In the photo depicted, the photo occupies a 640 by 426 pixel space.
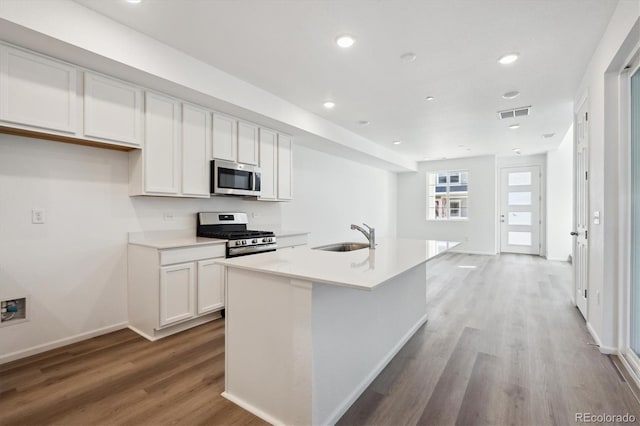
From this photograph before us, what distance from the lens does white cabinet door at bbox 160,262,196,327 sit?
2854 mm

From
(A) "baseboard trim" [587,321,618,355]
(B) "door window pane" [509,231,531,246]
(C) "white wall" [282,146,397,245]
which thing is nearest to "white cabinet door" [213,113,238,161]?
(C) "white wall" [282,146,397,245]

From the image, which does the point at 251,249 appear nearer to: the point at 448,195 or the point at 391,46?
the point at 391,46

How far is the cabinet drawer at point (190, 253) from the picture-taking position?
2861 mm

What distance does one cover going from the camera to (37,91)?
2.31 m

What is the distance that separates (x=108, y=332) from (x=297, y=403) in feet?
7.77

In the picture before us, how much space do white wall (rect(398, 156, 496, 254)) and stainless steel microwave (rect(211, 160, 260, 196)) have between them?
6.32 m

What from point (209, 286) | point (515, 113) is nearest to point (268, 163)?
point (209, 286)

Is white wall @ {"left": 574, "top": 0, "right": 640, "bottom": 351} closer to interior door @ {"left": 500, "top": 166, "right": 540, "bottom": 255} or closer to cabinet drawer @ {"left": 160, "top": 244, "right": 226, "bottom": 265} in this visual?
cabinet drawer @ {"left": 160, "top": 244, "right": 226, "bottom": 265}

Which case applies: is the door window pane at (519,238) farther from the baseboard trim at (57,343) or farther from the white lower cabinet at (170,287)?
the baseboard trim at (57,343)

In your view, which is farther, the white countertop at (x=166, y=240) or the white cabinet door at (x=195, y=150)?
the white cabinet door at (x=195, y=150)

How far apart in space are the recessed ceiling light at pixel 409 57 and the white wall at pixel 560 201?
20.7 ft

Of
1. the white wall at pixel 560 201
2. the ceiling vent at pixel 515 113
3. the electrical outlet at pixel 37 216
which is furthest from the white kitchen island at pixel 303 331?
the white wall at pixel 560 201

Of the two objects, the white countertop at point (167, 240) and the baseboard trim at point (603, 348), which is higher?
the white countertop at point (167, 240)

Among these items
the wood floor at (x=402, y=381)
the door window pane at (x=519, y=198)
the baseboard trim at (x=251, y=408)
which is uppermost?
the door window pane at (x=519, y=198)
